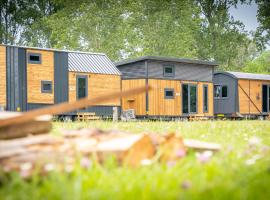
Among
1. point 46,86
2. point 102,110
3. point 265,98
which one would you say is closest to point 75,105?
point 46,86

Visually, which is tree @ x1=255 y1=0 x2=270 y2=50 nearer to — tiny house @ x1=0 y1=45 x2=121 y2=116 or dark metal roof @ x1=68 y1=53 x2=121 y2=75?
dark metal roof @ x1=68 y1=53 x2=121 y2=75

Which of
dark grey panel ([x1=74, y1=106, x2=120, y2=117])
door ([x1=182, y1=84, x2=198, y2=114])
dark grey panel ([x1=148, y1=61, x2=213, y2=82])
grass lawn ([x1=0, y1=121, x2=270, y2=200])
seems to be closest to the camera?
grass lawn ([x1=0, y1=121, x2=270, y2=200])

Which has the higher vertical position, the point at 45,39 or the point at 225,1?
the point at 225,1

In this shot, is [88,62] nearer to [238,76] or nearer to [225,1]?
[238,76]

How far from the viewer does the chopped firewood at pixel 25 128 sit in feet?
14.3

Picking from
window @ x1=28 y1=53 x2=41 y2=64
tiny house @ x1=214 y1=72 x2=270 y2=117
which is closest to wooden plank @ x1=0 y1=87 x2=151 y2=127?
window @ x1=28 y1=53 x2=41 y2=64

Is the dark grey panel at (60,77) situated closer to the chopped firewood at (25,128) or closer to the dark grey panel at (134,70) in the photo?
Answer: the dark grey panel at (134,70)

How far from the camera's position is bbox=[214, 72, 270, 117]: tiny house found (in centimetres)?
3212

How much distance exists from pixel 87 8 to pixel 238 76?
54.2 ft

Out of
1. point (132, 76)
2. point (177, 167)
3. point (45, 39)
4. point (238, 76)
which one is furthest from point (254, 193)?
point (45, 39)

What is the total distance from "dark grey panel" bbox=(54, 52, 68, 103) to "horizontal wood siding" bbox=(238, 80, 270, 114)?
42.4ft

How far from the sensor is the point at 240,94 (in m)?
32.2

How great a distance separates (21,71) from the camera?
23016 millimetres

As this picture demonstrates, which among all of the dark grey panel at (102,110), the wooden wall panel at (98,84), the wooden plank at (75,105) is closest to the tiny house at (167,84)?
the wooden wall panel at (98,84)
